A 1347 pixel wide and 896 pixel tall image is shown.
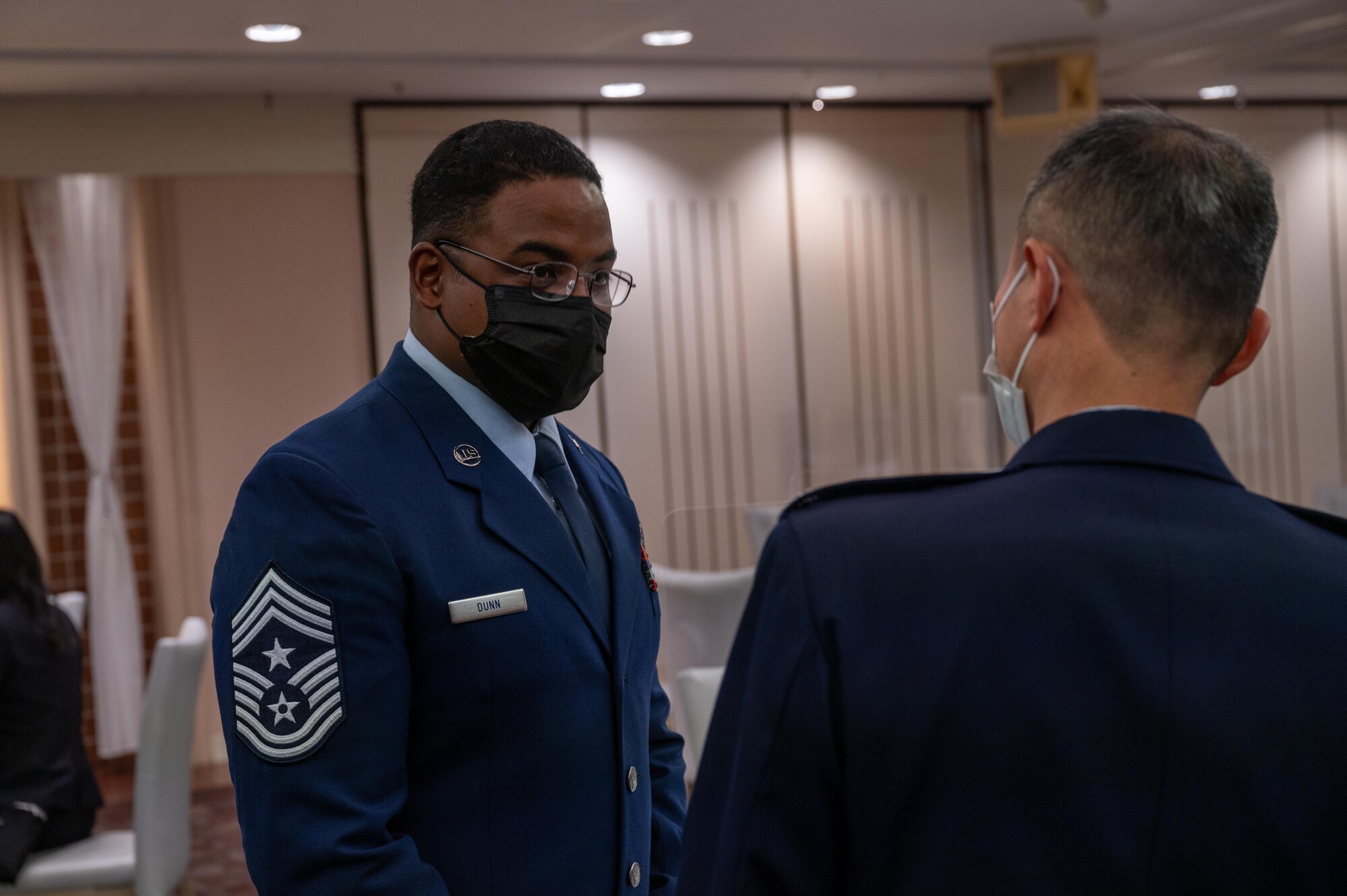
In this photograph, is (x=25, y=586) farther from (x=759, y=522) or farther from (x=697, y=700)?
(x=759, y=522)

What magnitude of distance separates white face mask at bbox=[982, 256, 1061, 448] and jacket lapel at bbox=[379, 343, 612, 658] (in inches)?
19.6

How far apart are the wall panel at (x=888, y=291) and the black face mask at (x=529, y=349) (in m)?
5.01

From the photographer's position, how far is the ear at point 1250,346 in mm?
909

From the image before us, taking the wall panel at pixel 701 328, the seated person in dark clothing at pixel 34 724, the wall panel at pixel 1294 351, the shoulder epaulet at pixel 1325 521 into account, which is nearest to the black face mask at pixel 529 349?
the shoulder epaulet at pixel 1325 521

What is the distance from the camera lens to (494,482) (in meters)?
1.36

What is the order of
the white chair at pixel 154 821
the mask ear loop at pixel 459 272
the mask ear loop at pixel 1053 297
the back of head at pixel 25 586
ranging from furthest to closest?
the back of head at pixel 25 586 → the white chair at pixel 154 821 → the mask ear loop at pixel 459 272 → the mask ear loop at pixel 1053 297

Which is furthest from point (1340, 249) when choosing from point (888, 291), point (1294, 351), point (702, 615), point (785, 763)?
point (785, 763)

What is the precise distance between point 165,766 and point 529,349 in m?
2.43

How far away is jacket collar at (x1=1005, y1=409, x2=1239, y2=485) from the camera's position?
2.68 ft

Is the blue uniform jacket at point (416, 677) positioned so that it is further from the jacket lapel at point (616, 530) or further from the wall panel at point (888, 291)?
the wall panel at point (888, 291)

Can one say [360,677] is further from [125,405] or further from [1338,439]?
[1338,439]

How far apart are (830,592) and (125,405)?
612cm

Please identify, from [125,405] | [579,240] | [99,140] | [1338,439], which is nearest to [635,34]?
[99,140]

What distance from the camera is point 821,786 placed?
78 cm
